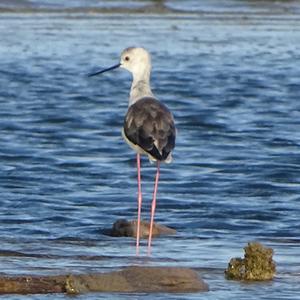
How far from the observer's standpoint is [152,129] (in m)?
9.75

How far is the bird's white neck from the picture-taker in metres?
10.4

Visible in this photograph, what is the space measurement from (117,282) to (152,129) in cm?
248

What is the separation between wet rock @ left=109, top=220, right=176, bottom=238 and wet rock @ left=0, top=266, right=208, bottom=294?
2249 millimetres

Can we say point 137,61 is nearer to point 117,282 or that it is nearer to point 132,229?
point 132,229

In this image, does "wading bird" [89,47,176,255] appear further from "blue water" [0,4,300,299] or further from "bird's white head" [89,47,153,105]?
"blue water" [0,4,300,299]

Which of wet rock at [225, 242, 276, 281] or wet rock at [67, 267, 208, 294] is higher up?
wet rock at [225, 242, 276, 281]

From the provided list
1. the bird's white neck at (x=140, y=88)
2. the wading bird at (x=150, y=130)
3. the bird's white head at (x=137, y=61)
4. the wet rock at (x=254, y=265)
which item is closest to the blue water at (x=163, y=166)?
the wet rock at (x=254, y=265)

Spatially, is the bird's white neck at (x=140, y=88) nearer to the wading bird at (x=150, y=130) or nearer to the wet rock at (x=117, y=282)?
the wading bird at (x=150, y=130)

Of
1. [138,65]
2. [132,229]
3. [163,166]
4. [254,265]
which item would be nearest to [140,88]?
[138,65]

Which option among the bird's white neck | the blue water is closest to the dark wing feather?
the bird's white neck

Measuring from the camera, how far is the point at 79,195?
12.1 metres

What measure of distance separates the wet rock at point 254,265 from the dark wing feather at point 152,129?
2008 mm

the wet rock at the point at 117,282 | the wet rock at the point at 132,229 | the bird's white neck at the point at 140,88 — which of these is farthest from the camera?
the bird's white neck at the point at 140,88

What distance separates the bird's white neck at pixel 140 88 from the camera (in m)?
10.4
